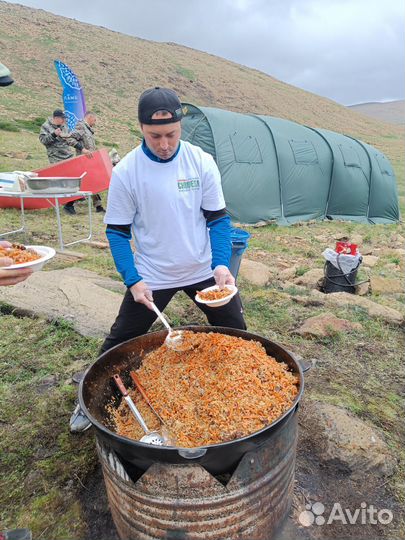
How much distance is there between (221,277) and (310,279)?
12.8 ft

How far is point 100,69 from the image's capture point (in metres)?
39.6

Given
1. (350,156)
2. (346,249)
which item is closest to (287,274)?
(346,249)

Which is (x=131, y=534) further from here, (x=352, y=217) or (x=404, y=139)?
(x=404, y=139)

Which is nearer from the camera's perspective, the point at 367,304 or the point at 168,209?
the point at 168,209

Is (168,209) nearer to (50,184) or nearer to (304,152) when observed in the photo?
(50,184)

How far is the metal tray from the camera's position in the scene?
595cm

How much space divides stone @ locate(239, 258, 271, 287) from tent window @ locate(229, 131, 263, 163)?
4679 millimetres

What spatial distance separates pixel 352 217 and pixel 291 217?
88.4 inches

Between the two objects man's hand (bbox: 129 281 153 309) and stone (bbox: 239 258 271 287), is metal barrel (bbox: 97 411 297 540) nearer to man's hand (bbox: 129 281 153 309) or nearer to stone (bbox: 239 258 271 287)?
man's hand (bbox: 129 281 153 309)

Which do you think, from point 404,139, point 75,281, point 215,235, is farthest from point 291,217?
point 404,139

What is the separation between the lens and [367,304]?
4906mm

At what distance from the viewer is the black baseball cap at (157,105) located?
84.5 inches

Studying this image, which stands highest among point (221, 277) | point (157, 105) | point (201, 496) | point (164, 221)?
point (157, 105)

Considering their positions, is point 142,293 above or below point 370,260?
above
